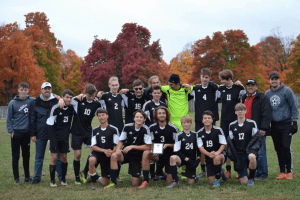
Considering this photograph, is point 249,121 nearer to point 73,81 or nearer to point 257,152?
point 257,152

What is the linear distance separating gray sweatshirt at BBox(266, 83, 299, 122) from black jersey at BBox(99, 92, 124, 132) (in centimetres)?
356

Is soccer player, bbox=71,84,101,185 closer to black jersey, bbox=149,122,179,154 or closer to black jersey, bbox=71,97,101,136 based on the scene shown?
black jersey, bbox=71,97,101,136

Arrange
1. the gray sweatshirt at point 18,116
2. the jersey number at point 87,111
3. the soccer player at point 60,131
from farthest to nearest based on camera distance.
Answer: the jersey number at point 87,111 → the gray sweatshirt at point 18,116 → the soccer player at point 60,131

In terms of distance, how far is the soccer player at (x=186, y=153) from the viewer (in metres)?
6.06

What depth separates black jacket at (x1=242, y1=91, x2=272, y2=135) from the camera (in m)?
6.41

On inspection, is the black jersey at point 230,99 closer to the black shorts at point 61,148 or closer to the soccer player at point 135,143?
the soccer player at point 135,143

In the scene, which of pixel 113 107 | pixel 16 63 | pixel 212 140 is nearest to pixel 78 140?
pixel 113 107

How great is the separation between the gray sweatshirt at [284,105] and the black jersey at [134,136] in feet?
9.51

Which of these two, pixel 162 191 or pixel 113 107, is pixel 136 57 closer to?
pixel 113 107

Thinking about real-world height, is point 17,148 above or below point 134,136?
below

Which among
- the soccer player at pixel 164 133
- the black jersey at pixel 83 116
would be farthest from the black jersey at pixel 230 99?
the black jersey at pixel 83 116

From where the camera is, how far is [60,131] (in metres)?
6.54

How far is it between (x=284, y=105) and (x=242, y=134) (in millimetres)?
1281

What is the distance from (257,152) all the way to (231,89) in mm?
1654
